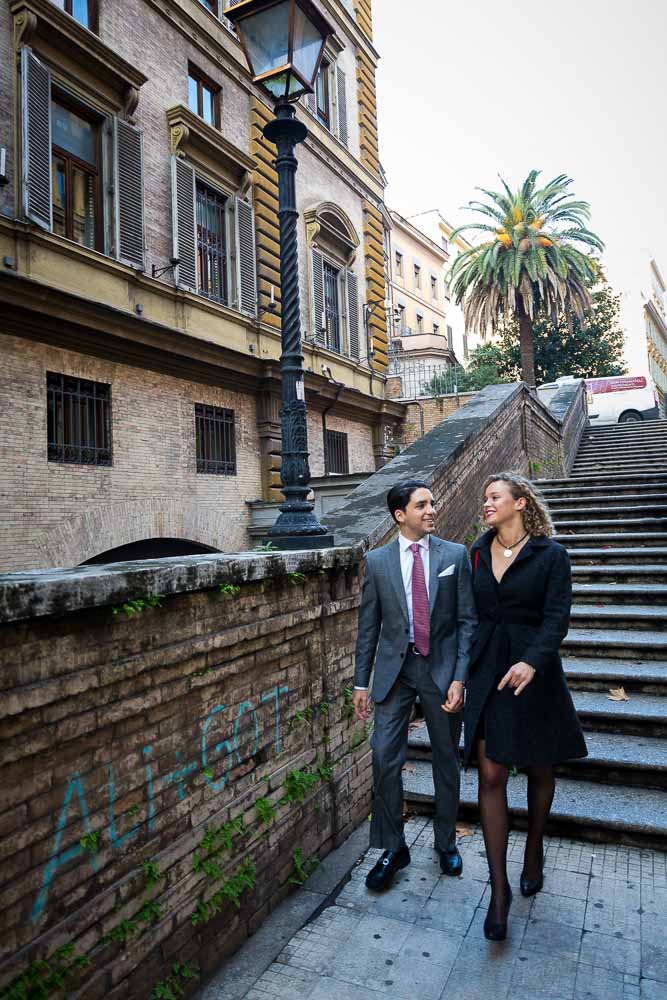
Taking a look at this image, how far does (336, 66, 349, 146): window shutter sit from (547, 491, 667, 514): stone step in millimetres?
14584

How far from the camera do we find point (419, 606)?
357cm

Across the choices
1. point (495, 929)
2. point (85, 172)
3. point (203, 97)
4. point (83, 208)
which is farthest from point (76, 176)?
point (495, 929)

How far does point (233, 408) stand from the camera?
45.6ft

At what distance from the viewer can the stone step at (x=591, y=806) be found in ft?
12.0

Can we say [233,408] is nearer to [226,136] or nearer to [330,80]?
[226,136]

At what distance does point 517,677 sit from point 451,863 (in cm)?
114

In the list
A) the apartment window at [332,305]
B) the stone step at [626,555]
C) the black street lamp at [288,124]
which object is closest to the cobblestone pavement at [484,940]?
the black street lamp at [288,124]

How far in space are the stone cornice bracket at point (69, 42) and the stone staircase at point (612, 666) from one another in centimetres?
927

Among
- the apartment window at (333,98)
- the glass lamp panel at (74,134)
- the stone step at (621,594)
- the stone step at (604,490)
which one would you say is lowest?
the stone step at (621,594)

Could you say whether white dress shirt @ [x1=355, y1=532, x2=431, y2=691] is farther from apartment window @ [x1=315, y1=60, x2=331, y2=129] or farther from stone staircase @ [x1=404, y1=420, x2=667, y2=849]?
apartment window @ [x1=315, y1=60, x2=331, y2=129]

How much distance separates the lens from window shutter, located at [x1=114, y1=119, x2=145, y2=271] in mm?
11398

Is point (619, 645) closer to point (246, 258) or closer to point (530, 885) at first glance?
point (530, 885)

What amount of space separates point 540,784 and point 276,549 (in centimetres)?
182

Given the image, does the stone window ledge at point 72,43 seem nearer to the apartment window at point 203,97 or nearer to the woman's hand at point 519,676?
the apartment window at point 203,97
